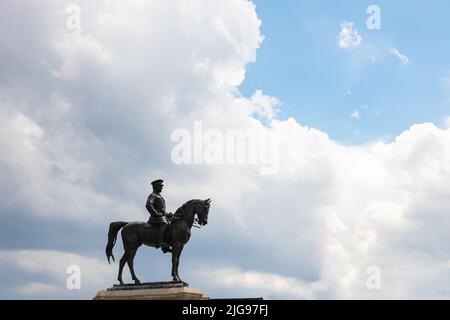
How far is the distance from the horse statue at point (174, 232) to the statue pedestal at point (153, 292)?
17.2 inches

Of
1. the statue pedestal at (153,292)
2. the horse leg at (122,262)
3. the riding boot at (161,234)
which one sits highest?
the riding boot at (161,234)

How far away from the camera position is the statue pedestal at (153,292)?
94.0 feet

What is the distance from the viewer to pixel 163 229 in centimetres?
3052

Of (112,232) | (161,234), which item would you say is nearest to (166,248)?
(161,234)

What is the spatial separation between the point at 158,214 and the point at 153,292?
11.2 feet

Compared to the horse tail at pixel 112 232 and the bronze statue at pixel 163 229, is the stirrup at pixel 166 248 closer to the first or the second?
the bronze statue at pixel 163 229

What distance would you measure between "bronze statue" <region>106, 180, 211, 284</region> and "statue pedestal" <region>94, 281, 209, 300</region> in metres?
0.48

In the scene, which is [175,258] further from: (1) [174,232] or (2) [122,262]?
(2) [122,262]

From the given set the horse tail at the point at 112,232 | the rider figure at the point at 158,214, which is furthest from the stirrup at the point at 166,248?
the horse tail at the point at 112,232

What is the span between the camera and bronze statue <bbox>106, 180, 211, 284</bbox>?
1188 inches

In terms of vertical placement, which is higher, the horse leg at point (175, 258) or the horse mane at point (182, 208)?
the horse mane at point (182, 208)
